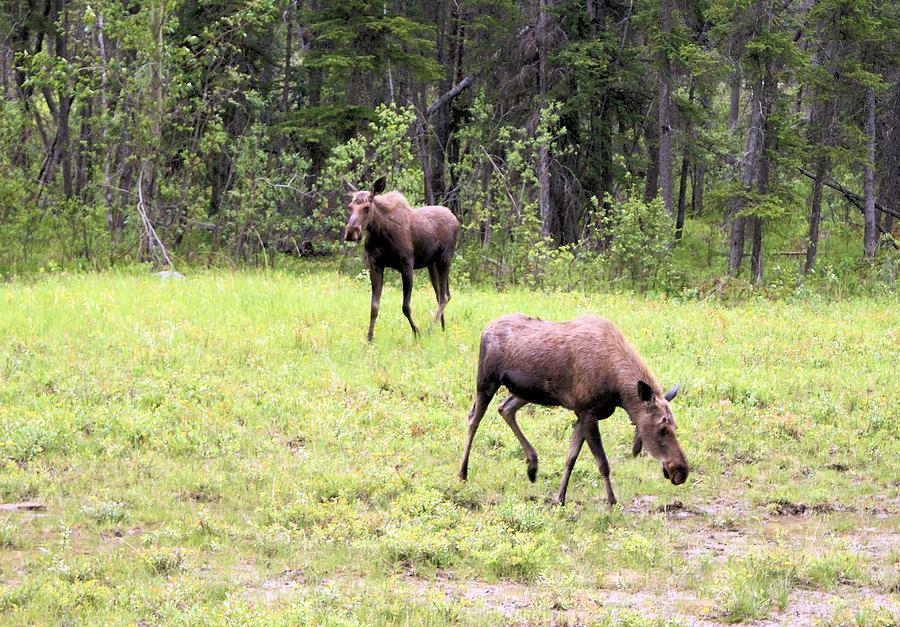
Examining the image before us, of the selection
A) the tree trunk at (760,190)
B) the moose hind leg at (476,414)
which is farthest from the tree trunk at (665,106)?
the moose hind leg at (476,414)

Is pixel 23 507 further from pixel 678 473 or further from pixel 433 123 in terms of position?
pixel 433 123

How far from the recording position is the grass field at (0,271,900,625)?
7402 millimetres

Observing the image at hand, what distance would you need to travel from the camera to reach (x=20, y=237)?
2503 centimetres

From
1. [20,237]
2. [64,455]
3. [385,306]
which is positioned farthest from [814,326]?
[20,237]

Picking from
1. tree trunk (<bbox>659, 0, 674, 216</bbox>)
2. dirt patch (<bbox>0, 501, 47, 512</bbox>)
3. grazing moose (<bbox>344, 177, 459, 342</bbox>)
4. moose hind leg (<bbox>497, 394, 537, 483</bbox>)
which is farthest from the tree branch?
dirt patch (<bbox>0, 501, 47, 512</bbox>)

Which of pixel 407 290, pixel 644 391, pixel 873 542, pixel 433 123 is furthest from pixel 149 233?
pixel 873 542

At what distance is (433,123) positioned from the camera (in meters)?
34.8

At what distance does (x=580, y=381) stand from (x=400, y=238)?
20.8ft

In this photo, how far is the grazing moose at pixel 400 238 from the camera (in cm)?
1476

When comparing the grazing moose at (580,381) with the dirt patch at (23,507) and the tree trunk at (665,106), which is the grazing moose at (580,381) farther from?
the tree trunk at (665,106)

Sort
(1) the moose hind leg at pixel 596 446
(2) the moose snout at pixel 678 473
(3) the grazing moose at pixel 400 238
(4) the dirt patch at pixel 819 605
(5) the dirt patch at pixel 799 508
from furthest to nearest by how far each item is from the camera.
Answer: (3) the grazing moose at pixel 400 238, (5) the dirt patch at pixel 799 508, (1) the moose hind leg at pixel 596 446, (2) the moose snout at pixel 678 473, (4) the dirt patch at pixel 819 605

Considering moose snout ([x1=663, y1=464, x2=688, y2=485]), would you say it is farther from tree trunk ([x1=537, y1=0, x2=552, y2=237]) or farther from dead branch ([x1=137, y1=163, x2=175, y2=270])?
tree trunk ([x1=537, y1=0, x2=552, y2=237])

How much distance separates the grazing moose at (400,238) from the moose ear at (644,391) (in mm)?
5905

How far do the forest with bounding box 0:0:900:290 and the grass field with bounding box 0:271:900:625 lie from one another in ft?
22.4
